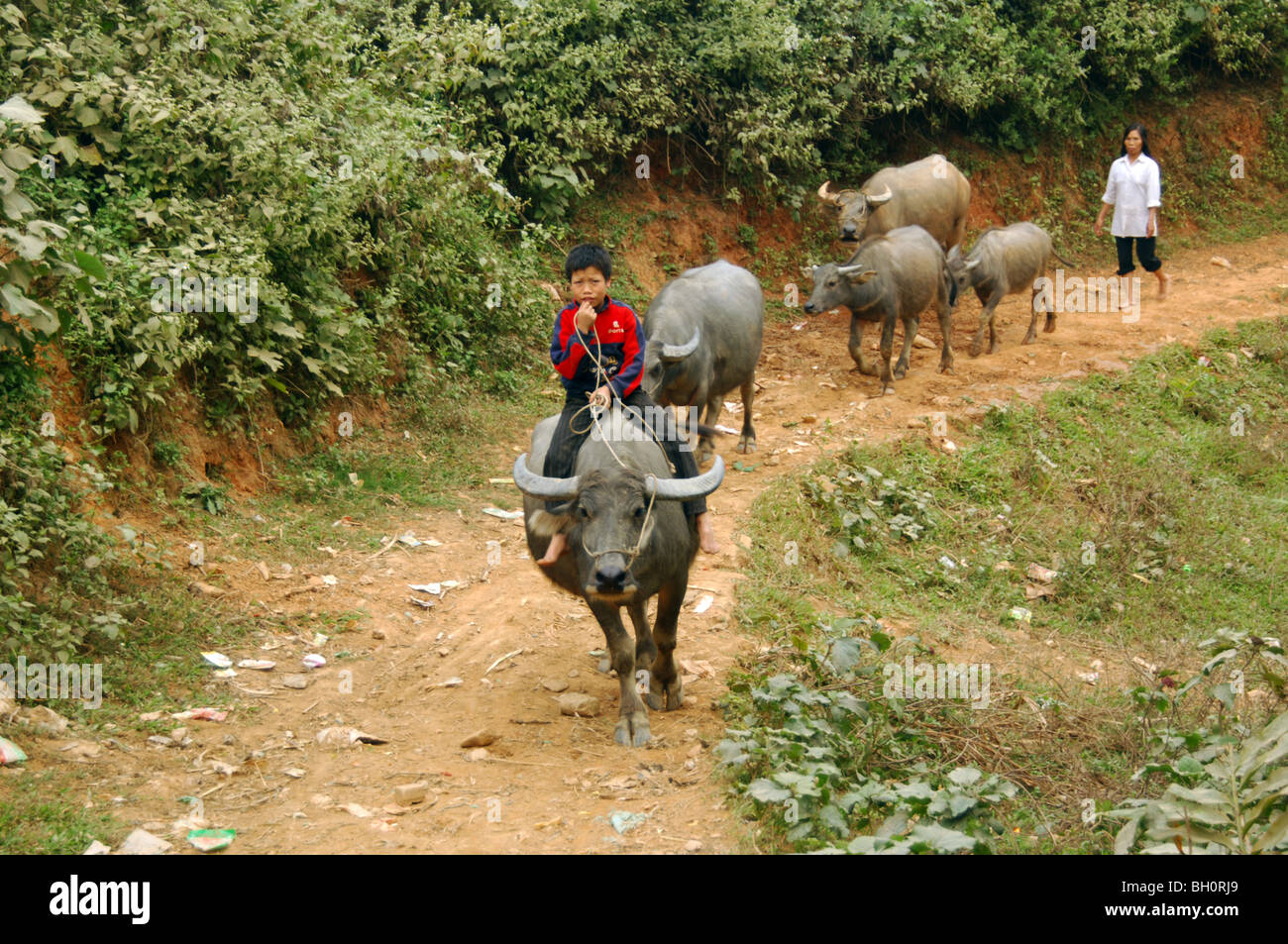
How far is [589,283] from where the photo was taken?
201 inches

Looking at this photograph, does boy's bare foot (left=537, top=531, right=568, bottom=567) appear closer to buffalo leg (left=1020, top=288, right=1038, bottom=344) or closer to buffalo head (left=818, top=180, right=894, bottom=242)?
buffalo head (left=818, top=180, right=894, bottom=242)

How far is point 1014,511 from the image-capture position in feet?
28.8

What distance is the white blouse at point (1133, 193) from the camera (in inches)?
468

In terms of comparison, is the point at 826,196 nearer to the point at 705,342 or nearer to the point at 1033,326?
the point at 1033,326

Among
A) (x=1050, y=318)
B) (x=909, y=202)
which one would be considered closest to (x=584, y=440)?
(x=909, y=202)

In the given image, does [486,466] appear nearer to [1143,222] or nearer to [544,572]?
[544,572]

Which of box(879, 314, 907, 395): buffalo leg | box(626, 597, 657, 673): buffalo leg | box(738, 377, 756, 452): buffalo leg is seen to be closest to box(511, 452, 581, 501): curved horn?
box(626, 597, 657, 673): buffalo leg

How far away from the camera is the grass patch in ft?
14.2

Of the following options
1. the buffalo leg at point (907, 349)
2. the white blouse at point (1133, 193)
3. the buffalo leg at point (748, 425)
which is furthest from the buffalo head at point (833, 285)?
the white blouse at point (1133, 193)

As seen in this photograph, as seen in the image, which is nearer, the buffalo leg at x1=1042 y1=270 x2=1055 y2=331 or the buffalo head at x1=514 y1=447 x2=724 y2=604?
the buffalo head at x1=514 y1=447 x2=724 y2=604

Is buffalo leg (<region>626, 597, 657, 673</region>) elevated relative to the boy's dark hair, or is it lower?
lower

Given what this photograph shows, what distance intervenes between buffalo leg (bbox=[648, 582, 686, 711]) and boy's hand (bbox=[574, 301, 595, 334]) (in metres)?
1.24

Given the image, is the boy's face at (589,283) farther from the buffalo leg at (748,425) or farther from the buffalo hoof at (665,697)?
the buffalo leg at (748,425)

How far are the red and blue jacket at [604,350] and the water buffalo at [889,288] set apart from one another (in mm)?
5458
